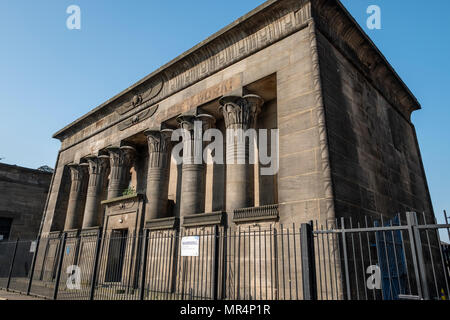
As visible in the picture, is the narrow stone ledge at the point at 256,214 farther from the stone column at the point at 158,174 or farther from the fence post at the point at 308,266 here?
the stone column at the point at 158,174

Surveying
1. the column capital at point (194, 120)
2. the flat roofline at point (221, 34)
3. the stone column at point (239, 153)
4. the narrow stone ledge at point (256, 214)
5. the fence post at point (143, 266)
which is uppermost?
the flat roofline at point (221, 34)

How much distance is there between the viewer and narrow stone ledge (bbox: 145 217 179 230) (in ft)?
43.4

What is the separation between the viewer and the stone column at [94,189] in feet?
61.1

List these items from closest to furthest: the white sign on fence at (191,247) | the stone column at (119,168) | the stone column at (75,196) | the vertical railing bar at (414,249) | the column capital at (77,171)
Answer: the vertical railing bar at (414,249), the white sign on fence at (191,247), the stone column at (119,168), the stone column at (75,196), the column capital at (77,171)

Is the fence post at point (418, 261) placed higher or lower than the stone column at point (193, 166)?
lower

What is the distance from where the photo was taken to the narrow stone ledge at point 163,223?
43.4ft

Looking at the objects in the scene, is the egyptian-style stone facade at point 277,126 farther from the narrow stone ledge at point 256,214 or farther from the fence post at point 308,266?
the fence post at point 308,266

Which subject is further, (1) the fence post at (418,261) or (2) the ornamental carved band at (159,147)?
(2) the ornamental carved band at (159,147)

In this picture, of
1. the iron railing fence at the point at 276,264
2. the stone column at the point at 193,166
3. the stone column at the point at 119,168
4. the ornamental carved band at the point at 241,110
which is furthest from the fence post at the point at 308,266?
the stone column at the point at 119,168

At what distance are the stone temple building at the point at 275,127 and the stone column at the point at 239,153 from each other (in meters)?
0.05

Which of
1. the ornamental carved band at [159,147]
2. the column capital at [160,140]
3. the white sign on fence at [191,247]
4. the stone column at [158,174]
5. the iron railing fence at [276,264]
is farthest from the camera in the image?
the column capital at [160,140]

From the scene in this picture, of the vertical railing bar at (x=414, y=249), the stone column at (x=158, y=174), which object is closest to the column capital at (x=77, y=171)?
the stone column at (x=158, y=174)

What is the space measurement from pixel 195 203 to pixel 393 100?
38.8ft
